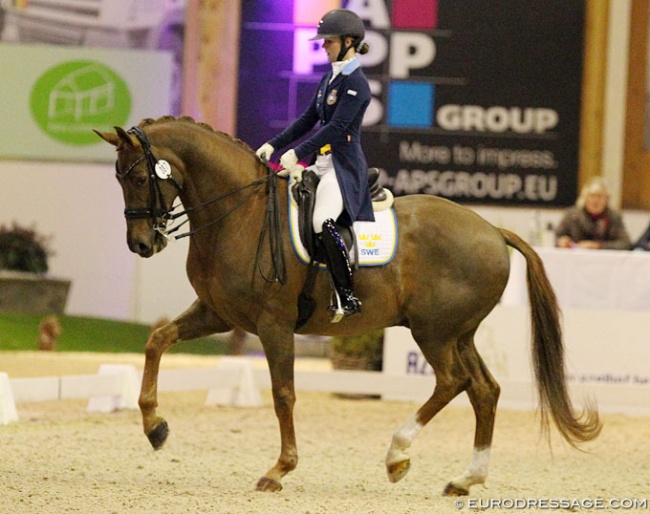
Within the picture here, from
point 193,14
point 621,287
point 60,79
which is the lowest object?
point 621,287

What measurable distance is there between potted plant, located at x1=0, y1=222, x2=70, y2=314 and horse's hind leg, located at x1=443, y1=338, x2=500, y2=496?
316 inches

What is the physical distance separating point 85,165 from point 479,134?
4.61m

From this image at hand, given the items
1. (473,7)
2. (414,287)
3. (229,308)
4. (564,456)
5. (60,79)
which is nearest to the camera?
(229,308)

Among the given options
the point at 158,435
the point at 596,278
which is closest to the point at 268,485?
the point at 158,435

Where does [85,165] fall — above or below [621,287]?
above

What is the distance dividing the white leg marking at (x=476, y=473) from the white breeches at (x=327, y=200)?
4.23 ft

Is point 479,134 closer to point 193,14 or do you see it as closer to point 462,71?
point 462,71

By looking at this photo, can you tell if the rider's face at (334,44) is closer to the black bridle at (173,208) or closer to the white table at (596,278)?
the black bridle at (173,208)

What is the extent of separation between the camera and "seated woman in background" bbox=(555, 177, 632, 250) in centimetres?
926

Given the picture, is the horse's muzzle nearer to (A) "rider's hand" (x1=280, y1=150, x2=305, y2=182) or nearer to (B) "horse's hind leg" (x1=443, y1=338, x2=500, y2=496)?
(A) "rider's hand" (x1=280, y1=150, x2=305, y2=182)

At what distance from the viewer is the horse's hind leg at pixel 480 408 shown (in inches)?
200

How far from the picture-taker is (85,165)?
12922 mm

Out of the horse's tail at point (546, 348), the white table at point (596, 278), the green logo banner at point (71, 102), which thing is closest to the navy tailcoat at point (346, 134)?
the horse's tail at point (546, 348)

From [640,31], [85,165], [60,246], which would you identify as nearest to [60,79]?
[85,165]
